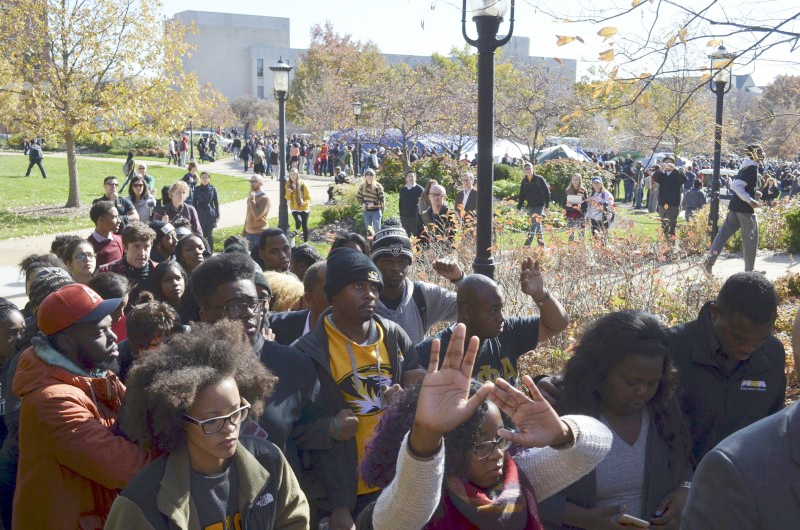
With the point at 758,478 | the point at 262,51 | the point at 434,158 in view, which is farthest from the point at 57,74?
the point at 262,51

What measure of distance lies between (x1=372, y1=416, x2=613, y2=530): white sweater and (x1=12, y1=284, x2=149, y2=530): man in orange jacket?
1.18 m

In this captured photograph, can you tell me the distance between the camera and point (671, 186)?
19.5 metres

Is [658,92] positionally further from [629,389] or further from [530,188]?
[629,389]

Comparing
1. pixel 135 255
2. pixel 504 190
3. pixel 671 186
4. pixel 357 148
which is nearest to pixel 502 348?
pixel 135 255

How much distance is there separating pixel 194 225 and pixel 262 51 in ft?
355

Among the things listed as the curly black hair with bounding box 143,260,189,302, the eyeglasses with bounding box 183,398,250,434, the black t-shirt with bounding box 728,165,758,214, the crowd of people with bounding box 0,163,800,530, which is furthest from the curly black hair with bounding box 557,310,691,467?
the black t-shirt with bounding box 728,165,758,214

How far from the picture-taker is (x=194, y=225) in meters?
11.8

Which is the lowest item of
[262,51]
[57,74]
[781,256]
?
[781,256]

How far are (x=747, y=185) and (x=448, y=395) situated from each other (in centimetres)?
1109

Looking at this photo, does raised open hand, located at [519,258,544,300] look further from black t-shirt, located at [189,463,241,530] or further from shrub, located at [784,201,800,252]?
shrub, located at [784,201,800,252]

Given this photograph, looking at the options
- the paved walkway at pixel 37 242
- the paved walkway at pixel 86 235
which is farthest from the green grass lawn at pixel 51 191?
the paved walkway at pixel 86 235

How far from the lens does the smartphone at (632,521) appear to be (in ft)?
10.4

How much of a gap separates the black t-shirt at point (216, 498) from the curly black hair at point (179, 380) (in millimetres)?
154

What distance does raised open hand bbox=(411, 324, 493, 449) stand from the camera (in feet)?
7.80
